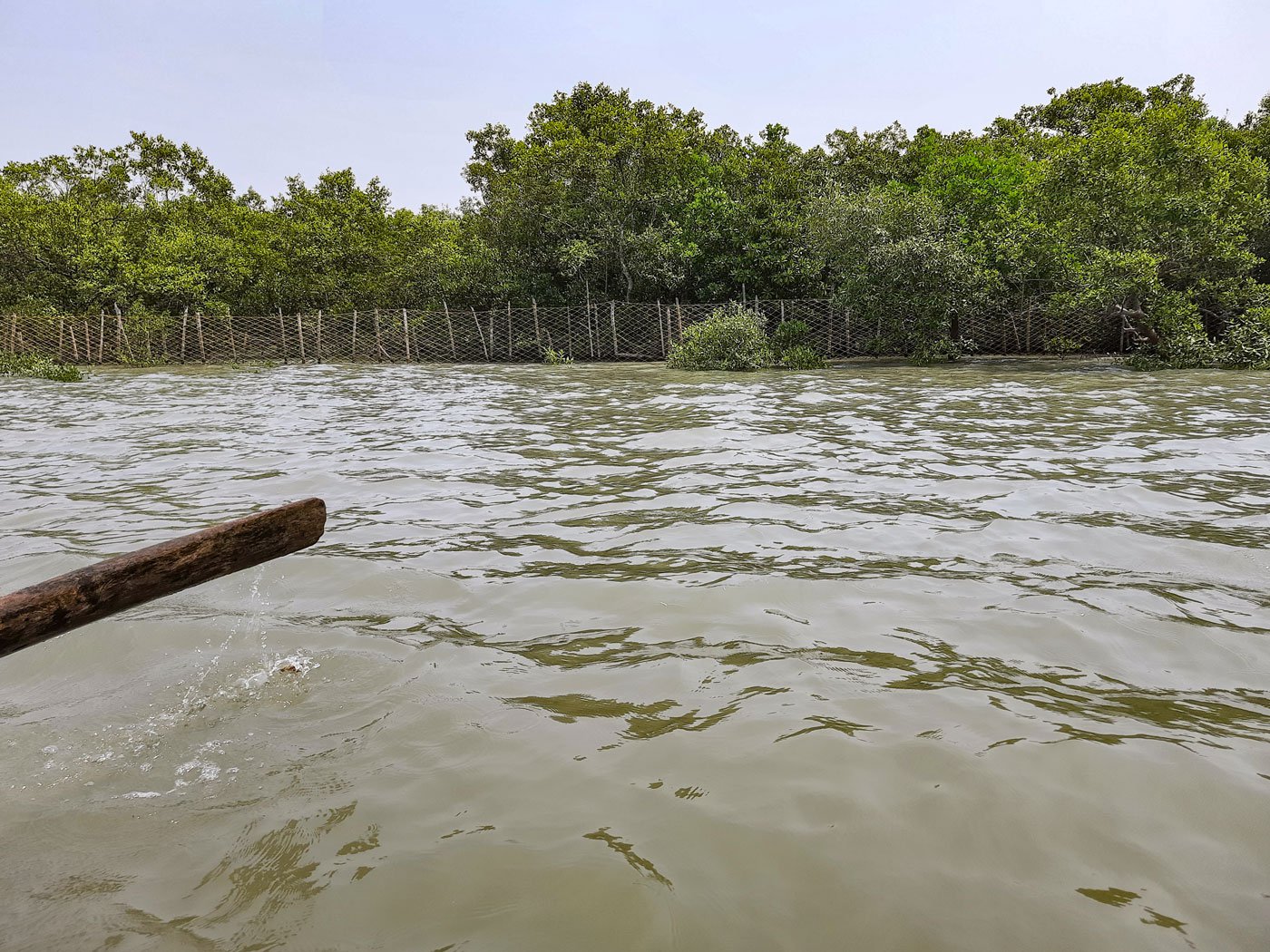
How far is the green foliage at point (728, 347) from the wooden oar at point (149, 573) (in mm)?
19616

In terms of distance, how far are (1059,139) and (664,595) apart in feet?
85.8

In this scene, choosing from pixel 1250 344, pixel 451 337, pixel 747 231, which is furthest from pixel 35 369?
pixel 1250 344

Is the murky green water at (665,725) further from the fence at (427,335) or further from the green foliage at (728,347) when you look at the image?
the fence at (427,335)

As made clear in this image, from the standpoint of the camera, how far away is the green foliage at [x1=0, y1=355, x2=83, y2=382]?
65.4 feet

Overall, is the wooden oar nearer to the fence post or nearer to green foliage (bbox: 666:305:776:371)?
green foliage (bbox: 666:305:776:371)

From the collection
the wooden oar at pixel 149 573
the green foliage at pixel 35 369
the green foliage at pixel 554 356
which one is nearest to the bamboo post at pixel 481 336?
the green foliage at pixel 554 356

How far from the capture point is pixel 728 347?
21828 mm

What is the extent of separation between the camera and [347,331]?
31.7 meters

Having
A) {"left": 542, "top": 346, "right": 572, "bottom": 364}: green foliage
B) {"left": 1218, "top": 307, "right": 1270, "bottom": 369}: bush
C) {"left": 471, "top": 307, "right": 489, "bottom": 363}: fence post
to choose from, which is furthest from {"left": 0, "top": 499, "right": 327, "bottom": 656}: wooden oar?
{"left": 471, "top": 307, "right": 489, "bottom": 363}: fence post

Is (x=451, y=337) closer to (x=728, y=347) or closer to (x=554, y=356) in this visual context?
(x=554, y=356)

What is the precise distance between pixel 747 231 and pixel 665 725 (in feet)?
94.6

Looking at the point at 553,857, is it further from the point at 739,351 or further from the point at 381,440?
the point at 739,351

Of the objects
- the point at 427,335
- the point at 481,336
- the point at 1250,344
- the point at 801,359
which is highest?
the point at 427,335

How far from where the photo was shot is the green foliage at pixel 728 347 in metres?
21.6
